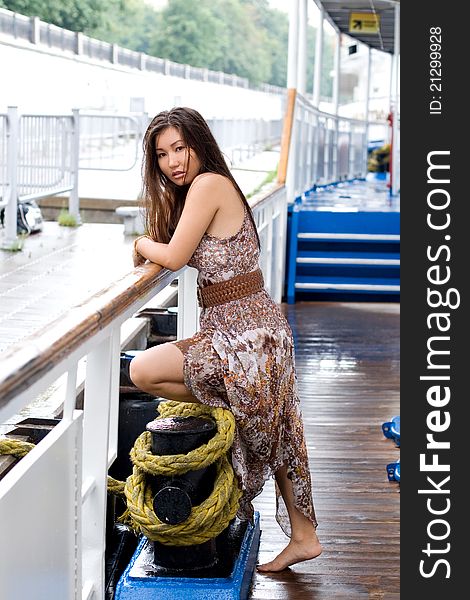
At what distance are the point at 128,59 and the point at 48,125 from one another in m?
35.3

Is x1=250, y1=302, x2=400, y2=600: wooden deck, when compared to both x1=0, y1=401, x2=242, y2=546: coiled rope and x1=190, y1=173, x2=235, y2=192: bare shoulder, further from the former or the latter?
x1=190, y1=173, x2=235, y2=192: bare shoulder

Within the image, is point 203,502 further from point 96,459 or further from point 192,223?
point 192,223

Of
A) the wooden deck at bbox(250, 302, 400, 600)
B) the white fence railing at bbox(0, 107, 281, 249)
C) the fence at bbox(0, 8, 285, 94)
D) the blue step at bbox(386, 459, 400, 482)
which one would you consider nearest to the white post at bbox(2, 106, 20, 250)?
the white fence railing at bbox(0, 107, 281, 249)

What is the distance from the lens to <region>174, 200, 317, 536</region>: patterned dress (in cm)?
321

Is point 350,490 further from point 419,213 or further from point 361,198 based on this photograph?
point 361,198

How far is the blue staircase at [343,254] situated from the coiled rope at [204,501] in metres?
7.19

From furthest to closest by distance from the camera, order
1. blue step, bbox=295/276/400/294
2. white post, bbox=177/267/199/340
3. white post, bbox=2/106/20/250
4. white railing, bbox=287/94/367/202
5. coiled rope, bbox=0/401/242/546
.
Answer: white railing, bbox=287/94/367/202, blue step, bbox=295/276/400/294, white post, bbox=2/106/20/250, white post, bbox=177/267/199/340, coiled rope, bbox=0/401/242/546

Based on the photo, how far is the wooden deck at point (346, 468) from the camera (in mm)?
3576

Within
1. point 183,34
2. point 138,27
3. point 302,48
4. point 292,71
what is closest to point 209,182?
point 292,71

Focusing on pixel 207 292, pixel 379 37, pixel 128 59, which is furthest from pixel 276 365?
pixel 128 59

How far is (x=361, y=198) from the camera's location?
13.8 m

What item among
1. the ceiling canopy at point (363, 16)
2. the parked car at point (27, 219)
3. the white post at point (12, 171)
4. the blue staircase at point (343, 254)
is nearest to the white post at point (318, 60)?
the ceiling canopy at point (363, 16)

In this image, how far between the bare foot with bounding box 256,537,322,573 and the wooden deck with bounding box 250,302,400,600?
0.03 meters

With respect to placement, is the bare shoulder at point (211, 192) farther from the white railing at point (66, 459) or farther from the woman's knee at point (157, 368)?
the woman's knee at point (157, 368)
